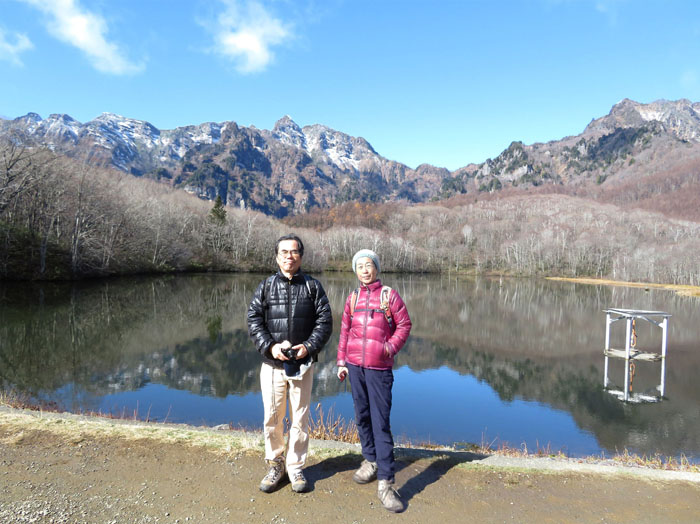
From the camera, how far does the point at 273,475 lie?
3.76 m

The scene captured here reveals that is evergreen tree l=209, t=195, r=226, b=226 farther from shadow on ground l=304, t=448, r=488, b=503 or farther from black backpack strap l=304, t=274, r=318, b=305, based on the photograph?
black backpack strap l=304, t=274, r=318, b=305

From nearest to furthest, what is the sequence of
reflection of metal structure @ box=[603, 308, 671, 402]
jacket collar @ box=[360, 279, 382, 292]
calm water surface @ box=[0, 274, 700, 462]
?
jacket collar @ box=[360, 279, 382, 292]
calm water surface @ box=[0, 274, 700, 462]
reflection of metal structure @ box=[603, 308, 671, 402]

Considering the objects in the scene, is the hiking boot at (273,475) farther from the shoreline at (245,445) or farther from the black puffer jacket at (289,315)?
the black puffer jacket at (289,315)

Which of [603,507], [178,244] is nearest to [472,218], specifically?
[178,244]

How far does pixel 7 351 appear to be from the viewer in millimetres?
12586

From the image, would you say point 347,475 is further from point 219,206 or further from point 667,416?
point 219,206

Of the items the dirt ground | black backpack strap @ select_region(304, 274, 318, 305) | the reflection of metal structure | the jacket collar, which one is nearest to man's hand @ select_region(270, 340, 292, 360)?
black backpack strap @ select_region(304, 274, 318, 305)

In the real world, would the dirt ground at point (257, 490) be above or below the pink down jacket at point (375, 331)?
below

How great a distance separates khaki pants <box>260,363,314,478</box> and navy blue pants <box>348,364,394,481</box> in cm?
50

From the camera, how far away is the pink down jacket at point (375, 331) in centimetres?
385

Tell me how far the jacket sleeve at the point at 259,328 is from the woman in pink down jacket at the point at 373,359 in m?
0.70

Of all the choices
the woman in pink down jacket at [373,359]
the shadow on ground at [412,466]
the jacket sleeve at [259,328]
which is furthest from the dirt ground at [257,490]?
the jacket sleeve at [259,328]

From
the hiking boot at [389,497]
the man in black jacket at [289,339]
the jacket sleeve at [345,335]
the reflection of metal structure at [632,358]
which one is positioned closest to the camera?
the hiking boot at [389,497]

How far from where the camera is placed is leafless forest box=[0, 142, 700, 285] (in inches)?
1403
